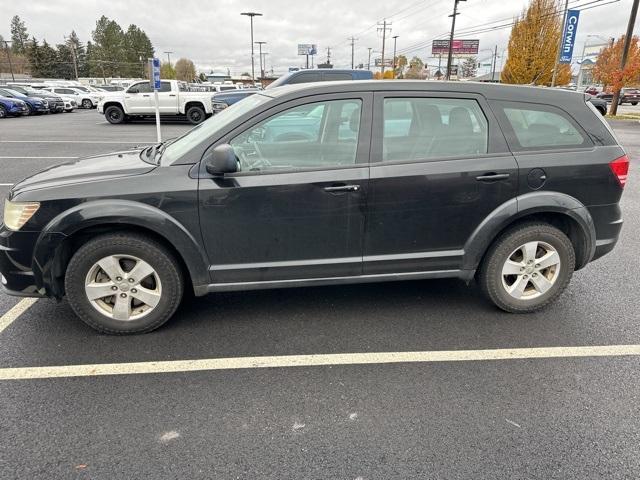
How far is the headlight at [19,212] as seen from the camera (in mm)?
2959

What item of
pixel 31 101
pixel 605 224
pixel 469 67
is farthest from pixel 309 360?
Answer: pixel 469 67

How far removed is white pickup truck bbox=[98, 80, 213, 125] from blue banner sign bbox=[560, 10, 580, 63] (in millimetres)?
20776

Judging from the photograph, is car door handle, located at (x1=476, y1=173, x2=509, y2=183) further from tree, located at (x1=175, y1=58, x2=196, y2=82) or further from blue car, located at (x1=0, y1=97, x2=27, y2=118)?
tree, located at (x1=175, y1=58, x2=196, y2=82)

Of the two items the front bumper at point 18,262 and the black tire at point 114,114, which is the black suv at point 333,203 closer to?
the front bumper at point 18,262

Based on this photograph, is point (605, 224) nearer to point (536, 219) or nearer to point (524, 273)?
point (536, 219)

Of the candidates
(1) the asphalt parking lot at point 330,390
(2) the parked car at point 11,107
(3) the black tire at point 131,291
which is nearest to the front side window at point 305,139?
(3) the black tire at point 131,291

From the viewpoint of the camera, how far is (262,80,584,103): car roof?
3.24 m

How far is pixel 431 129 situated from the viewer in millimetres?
3350

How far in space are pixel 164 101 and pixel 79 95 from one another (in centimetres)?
1820

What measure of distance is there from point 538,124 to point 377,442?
8.61 feet

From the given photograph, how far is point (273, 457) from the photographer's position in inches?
85.8

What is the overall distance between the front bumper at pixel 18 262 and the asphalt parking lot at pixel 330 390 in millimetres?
355

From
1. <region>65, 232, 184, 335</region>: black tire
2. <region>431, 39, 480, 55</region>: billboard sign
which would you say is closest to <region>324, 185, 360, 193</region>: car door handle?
<region>65, 232, 184, 335</region>: black tire

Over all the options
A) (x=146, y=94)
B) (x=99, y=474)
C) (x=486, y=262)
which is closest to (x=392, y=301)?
(x=486, y=262)
